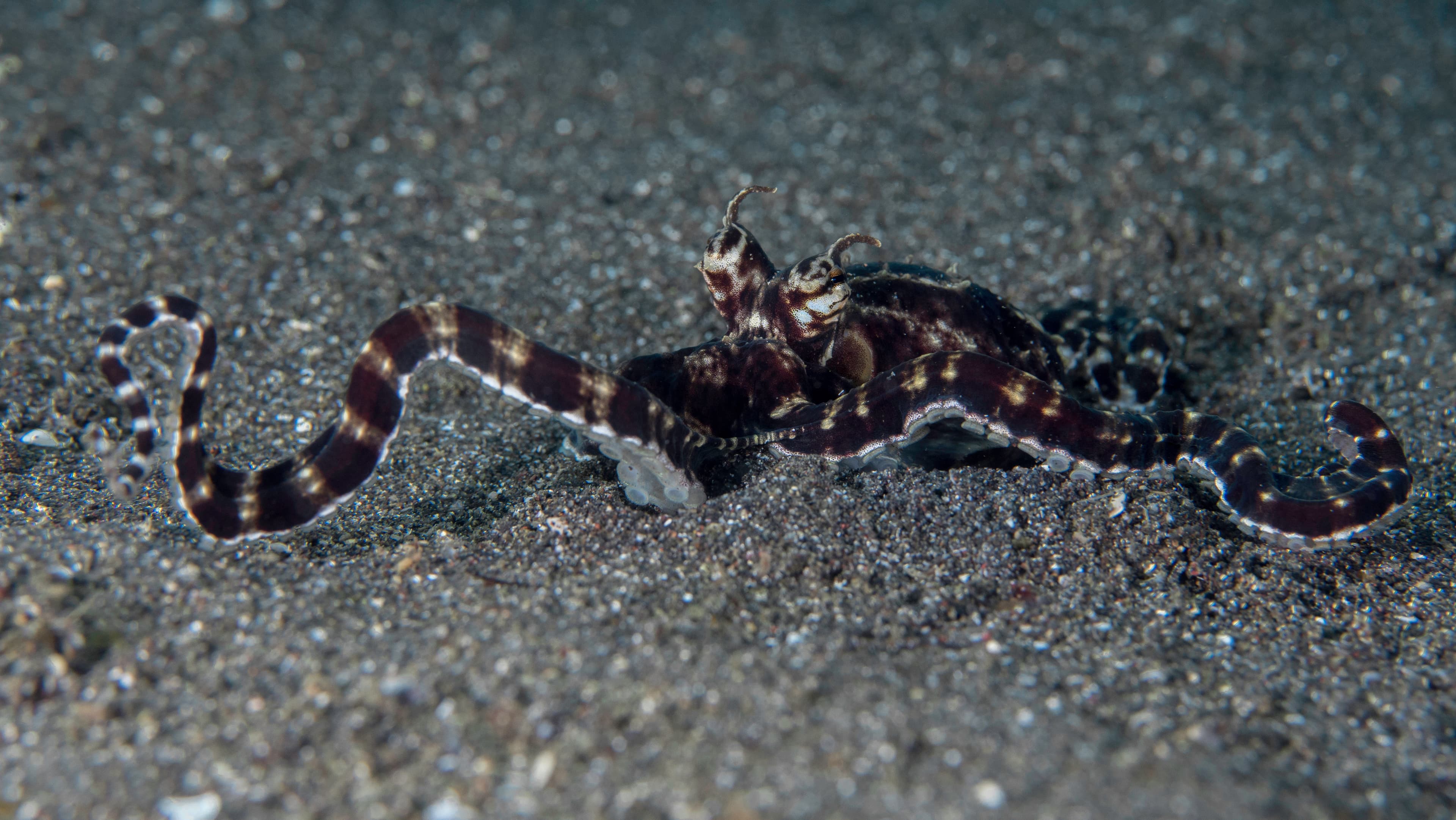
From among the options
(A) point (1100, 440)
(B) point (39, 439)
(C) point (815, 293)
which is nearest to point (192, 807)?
(C) point (815, 293)

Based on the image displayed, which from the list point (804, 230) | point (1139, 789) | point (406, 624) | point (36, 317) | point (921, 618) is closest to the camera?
point (1139, 789)

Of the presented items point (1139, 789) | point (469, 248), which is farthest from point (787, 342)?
point (469, 248)

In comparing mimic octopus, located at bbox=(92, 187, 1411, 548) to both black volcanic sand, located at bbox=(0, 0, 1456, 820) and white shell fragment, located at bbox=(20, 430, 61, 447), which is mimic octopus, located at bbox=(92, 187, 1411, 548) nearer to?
black volcanic sand, located at bbox=(0, 0, 1456, 820)

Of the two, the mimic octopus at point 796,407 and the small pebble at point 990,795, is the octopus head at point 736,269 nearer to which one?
the mimic octopus at point 796,407

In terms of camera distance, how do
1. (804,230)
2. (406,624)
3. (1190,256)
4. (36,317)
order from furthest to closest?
(804,230), (1190,256), (36,317), (406,624)

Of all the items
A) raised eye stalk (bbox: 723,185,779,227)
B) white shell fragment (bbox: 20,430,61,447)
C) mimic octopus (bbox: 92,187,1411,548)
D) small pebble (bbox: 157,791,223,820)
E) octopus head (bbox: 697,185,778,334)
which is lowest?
white shell fragment (bbox: 20,430,61,447)

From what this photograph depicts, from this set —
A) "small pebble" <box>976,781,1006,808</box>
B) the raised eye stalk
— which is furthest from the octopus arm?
"small pebble" <box>976,781,1006,808</box>

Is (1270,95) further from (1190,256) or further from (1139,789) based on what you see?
(1139,789)
